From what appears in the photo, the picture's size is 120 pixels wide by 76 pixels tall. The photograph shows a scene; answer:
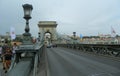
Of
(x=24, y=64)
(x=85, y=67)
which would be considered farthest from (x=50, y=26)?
(x=24, y=64)

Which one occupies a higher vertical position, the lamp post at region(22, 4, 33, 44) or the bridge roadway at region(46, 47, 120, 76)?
the lamp post at region(22, 4, 33, 44)

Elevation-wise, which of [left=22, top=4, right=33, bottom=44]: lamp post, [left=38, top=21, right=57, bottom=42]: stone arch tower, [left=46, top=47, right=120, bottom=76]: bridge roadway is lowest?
[left=46, top=47, right=120, bottom=76]: bridge roadway

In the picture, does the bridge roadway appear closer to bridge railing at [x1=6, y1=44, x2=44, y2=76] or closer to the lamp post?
bridge railing at [x1=6, y1=44, x2=44, y2=76]

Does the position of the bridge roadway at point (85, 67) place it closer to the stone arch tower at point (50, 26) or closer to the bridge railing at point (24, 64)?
the bridge railing at point (24, 64)

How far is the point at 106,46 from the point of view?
22953 mm

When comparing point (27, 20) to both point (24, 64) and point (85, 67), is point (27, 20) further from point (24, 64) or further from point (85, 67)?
point (85, 67)

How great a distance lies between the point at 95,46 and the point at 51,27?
85.9 m

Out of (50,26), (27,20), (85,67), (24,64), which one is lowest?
(85,67)

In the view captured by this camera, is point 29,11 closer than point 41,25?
Yes

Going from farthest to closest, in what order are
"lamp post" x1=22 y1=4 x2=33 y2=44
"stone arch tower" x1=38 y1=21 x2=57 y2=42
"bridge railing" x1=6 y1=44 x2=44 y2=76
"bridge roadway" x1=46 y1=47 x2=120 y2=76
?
"stone arch tower" x1=38 y1=21 x2=57 y2=42, "bridge roadway" x1=46 y1=47 x2=120 y2=76, "lamp post" x1=22 y1=4 x2=33 y2=44, "bridge railing" x1=6 y1=44 x2=44 y2=76

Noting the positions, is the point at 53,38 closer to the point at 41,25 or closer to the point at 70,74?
the point at 41,25

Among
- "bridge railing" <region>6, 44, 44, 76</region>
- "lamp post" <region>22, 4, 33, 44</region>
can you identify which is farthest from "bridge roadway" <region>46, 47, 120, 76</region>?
"lamp post" <region>22, 4, 33, 44</region>

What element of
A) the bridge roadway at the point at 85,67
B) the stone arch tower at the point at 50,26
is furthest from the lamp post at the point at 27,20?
the stone arch tower at the point at 50,26

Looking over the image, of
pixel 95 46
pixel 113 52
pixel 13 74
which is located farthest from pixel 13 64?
pixel 95 46
